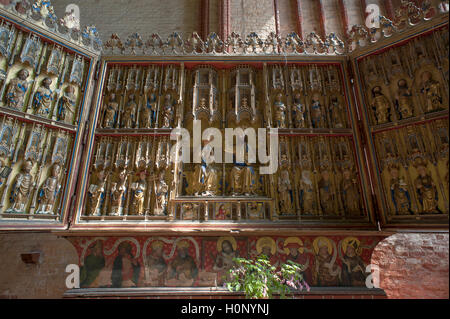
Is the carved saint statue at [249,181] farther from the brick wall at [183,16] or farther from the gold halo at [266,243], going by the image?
the brick wall at [183,16]

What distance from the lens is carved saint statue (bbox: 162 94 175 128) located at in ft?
23.7

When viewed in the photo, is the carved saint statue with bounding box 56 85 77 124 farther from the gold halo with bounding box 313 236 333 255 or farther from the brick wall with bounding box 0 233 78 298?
the gold halo with bounding box 313 236 333 255

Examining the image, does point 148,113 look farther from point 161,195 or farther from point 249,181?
point 249,181

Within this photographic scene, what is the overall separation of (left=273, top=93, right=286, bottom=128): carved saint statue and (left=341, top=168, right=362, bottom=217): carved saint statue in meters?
1.88

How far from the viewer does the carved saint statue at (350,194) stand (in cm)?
639

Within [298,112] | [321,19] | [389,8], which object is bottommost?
[298,112]

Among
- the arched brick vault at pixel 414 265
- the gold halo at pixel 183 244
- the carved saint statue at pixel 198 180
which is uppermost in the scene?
the carved saint statue at pixel 198 180

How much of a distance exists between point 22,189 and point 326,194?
21.5ft

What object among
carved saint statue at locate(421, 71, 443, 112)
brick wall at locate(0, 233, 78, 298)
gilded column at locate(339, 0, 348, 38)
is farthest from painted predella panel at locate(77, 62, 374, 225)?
gilded column at locate(339, 0, 348, 38)

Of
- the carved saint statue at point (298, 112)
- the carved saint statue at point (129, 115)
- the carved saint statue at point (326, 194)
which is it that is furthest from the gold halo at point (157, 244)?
the carved saint statue at point (298, 112)

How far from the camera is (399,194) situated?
19.9ft

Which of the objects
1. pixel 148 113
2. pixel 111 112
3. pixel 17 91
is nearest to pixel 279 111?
pixel 148 113

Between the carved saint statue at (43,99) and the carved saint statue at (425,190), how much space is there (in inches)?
324

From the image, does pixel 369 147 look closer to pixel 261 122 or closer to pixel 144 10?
pixel 261 122
